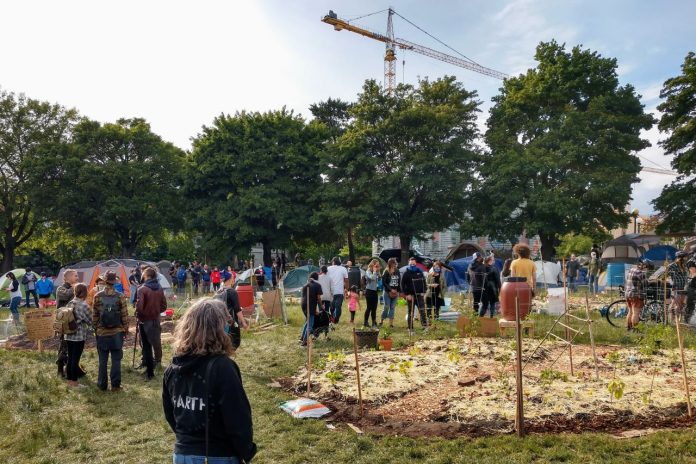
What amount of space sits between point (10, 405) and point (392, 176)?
23.5 m

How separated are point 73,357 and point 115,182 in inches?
1160

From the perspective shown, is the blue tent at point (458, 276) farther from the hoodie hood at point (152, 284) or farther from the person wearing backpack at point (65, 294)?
the person wearing backpack at point (65, 294)

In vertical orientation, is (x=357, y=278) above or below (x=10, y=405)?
above

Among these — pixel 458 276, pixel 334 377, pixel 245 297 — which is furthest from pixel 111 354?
pixel 458 276

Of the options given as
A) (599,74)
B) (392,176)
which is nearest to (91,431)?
(392,176)

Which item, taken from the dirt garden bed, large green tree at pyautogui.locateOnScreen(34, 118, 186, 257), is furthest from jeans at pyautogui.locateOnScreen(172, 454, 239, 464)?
large green tree at pyautogui.locateOnScreen(34, 118, 186, 257)

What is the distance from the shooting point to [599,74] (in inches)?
1147

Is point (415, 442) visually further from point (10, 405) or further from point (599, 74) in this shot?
point (599, 74)

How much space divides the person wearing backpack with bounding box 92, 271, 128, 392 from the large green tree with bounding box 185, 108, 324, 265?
23587 mm

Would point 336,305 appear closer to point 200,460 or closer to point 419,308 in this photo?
point 419,308

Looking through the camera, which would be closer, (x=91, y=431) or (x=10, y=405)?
(x=91, y=431)

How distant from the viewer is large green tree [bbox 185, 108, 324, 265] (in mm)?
32125

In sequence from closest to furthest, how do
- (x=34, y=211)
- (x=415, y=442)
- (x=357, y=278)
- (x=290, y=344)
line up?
1. (x=415, y=442)
2. (x=290, y=344)
3. (x=357, y=278)
4. (x=34, y=211)

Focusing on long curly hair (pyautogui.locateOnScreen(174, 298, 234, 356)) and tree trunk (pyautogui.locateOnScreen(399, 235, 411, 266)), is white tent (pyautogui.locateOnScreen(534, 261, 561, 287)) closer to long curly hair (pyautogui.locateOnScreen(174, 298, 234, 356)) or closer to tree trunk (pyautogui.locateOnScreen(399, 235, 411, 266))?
tree trunk (pyautogui.locateOnScreen(399, 235, 411, 266))
